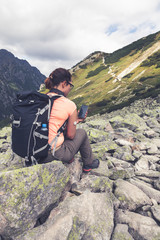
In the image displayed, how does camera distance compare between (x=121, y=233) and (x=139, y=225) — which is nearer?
(x=121, y=233)

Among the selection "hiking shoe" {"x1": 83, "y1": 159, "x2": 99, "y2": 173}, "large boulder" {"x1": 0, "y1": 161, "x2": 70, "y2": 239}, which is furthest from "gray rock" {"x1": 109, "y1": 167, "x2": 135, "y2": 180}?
"large boulder" {"x1": 0, "y1": 161, "x2": 70, "y2": 239}

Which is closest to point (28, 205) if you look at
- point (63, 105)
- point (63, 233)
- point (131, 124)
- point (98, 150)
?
point (63, 233)

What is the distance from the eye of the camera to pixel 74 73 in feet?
566

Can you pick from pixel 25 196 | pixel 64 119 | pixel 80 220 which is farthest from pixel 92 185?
pixel 64 119

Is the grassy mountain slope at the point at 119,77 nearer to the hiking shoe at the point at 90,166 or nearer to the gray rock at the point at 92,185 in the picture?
the hiking shoe at the point at 90,166

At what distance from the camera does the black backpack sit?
12.9ft

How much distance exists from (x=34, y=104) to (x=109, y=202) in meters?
3.75

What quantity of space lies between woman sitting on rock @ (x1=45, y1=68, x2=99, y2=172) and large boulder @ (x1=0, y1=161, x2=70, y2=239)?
29.9 inches

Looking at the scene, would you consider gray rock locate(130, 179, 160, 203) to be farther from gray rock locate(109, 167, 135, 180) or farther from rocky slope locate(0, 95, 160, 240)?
gray rock locate(109, 167, 135, 180)

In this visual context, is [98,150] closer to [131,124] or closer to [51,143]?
[51,143]

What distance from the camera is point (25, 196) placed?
11.8 ft

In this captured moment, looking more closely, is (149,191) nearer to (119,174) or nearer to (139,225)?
(119,174)

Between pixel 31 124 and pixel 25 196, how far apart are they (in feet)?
6.02

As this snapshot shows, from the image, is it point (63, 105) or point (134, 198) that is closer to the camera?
point (63, 105)
